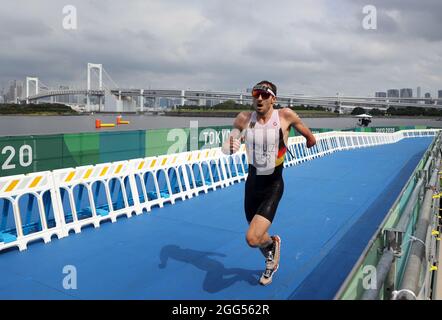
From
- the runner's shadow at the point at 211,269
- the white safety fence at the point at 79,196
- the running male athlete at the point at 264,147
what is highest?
the running male athlete at the point at 264,147

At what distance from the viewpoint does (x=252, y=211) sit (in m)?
4.77

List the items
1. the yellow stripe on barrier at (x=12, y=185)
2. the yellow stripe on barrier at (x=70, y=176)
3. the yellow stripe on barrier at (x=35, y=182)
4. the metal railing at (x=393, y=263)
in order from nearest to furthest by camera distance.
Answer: the metal railing at (x=393, y=263) → the yellow stripe on barrier at (x=12, y=185) → the yellow stripe on barrier at (x=35, y=182) → the yellow stripe on barrier at (x=70, y=176)

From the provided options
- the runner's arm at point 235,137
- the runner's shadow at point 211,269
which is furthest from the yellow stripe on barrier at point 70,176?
the runner's arm at point 235,137

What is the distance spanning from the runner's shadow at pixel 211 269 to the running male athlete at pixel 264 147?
73 centimetres

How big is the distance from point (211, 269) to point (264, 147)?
6.68ft

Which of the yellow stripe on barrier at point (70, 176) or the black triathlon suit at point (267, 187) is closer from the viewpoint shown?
the black triathlon suit at point (267, 187)

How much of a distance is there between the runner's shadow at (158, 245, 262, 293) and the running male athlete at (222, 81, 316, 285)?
0.73m

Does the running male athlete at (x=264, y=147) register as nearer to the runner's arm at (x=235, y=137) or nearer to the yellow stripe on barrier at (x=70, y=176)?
the runner's arm at (x=235, y=137)

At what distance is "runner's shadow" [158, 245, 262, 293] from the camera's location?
199 inches

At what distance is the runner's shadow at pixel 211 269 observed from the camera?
504cm

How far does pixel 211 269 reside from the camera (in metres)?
5.54

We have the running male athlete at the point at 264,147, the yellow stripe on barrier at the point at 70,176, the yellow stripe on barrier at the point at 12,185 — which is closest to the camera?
the running male athlete at the point at 264,147

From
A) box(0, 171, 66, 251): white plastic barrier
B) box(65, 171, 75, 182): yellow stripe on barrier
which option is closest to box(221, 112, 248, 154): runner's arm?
→ box(0, 171, 66, 251): white plastic barrier
